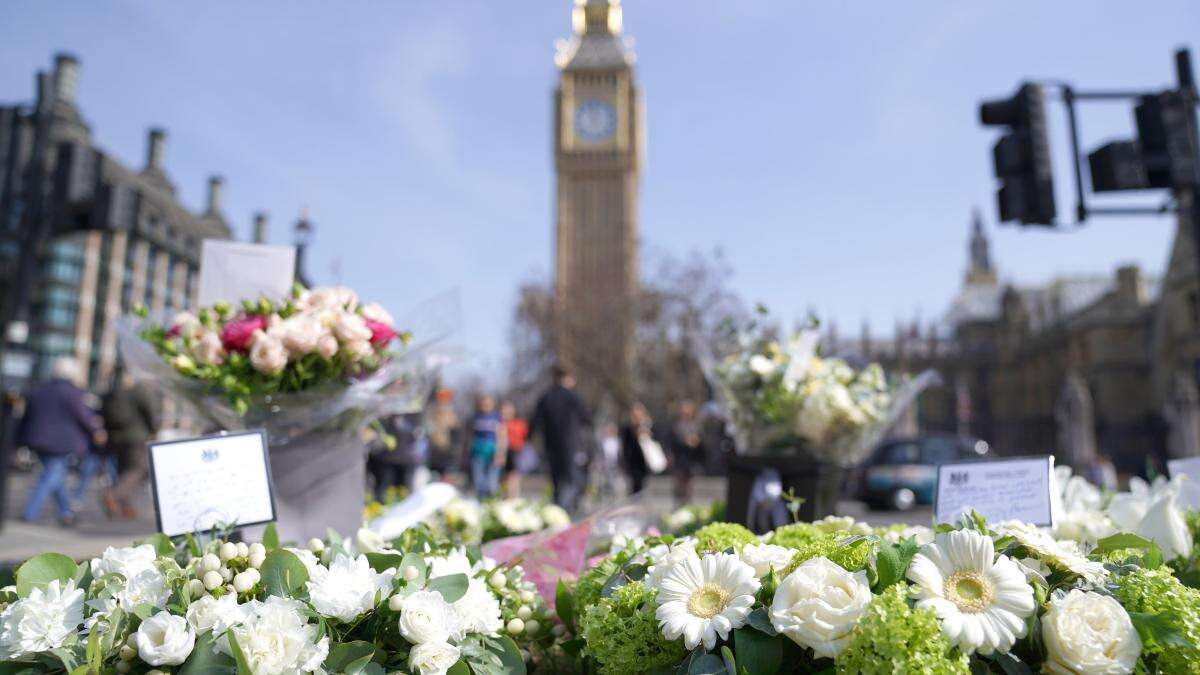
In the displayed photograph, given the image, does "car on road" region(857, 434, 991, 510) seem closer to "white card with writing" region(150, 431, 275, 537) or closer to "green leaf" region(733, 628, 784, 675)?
"white card with writing" region(150, 431, 275, 537)

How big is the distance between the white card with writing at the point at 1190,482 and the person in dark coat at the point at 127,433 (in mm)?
10290

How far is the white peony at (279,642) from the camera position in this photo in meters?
1.61

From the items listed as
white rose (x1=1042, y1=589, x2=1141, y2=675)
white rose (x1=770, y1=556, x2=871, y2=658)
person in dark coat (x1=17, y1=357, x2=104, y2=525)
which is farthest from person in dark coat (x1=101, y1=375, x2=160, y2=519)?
white rose (x1=1042, y1=589, x2=1141, y2=675)

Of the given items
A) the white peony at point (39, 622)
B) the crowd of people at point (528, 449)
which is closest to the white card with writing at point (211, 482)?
the white peony at point (39, 622)

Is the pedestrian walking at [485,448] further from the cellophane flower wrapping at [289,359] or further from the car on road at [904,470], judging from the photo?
the cellophane flower wrapping at [289,359]

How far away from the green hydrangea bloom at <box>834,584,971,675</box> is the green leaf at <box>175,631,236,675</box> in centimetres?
115

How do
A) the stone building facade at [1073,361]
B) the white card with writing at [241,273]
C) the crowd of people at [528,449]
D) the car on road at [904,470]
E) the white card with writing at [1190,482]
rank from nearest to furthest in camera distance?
the white card with writing at [1190,482]
the white card with writing at [241,273]
the crowd of people at [528,449]
the car on road at [904,470]
the stone building facade at [1073,361]

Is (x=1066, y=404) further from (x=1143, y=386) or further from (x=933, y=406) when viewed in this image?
(x=933, y=406)

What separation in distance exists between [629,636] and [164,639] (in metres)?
0.92

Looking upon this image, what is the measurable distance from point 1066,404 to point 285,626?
105ft

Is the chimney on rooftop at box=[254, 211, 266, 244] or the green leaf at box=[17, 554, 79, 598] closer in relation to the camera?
the green leaf at box=[17, 554, 79, 598]

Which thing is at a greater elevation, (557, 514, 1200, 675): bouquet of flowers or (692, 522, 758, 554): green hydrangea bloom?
(692, 522, 758, 554): green hydrangea bloom

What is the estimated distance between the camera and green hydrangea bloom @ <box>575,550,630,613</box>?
2107 millimetres

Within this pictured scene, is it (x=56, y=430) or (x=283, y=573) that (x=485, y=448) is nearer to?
(x=56, y=430)
